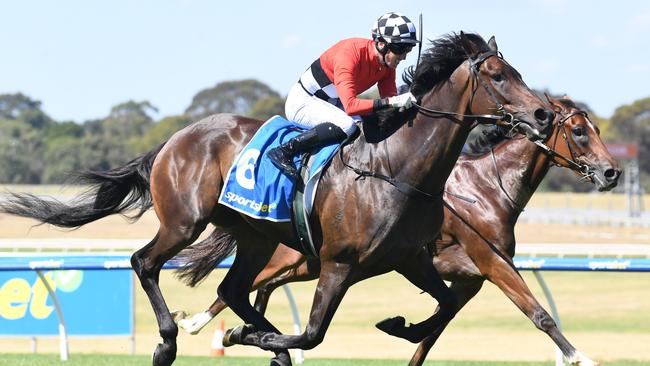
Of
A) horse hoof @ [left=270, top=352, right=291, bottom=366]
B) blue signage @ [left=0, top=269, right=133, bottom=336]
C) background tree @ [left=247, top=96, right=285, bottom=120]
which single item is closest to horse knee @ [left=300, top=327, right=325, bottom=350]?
horse hoof @ [left=270, top=352, right=291, bottom=366]

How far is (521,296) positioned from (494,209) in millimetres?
698

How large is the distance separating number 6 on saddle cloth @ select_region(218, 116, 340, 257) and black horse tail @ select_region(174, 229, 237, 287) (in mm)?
1479

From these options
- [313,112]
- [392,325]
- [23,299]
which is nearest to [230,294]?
[392,325]

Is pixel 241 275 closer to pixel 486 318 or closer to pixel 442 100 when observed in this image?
pixel 442 100

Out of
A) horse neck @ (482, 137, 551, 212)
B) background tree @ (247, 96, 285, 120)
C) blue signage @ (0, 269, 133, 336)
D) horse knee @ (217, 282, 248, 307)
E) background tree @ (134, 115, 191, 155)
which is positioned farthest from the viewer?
background tree @ (247, 96, 285, 120)

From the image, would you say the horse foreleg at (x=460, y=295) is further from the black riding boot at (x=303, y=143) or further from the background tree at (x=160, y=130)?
the background tree at (x=160, y=130)

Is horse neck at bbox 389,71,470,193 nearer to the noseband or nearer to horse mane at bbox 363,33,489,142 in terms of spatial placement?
horse mane at bbox 363,33,489,142

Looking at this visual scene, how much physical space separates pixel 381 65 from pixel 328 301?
1222 mm

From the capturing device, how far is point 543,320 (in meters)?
Result: 6.23

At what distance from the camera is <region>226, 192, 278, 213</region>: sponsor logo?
5.77 meters

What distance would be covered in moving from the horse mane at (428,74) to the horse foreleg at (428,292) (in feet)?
2.36

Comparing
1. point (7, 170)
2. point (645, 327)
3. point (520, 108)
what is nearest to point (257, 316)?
point (520, 108)

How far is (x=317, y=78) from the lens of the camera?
19.1 ft

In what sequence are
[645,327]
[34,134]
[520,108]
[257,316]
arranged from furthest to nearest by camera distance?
[34,134], [645,327], [257,316], [520,108]
